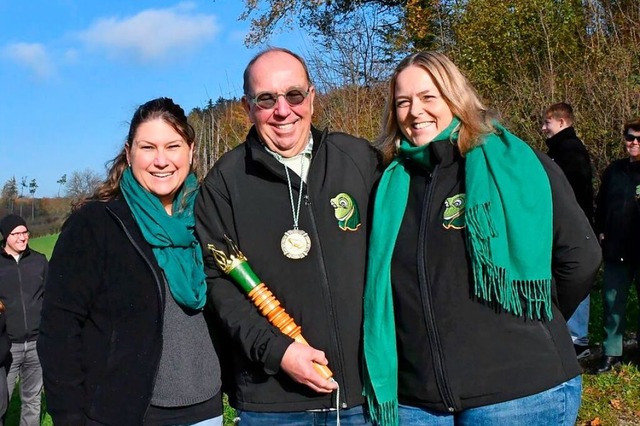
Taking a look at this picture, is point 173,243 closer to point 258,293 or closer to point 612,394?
point 258,293

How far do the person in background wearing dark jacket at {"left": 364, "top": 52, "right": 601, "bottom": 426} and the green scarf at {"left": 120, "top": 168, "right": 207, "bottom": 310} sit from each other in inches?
27.1

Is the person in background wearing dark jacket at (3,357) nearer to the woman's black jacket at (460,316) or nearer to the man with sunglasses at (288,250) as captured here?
the man with sunglasses at (288,250)

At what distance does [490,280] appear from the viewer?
232 cm

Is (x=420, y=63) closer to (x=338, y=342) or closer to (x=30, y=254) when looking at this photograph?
(x=338, y=342)

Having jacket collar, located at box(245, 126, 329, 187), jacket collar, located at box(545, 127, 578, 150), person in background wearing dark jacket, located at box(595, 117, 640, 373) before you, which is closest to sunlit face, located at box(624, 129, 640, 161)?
person in background wearing dark jacket, located at box(595, 117, 640, 373)

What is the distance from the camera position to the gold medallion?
2570mm

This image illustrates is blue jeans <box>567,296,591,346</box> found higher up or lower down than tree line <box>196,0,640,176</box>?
lower down

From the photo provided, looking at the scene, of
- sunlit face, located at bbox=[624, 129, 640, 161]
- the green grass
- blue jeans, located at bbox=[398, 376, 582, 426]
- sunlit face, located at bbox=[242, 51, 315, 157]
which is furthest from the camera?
the green grass

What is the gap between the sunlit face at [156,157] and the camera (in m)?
2.69

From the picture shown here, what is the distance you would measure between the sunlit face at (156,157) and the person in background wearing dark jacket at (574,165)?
484cm

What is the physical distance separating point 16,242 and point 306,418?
576cm

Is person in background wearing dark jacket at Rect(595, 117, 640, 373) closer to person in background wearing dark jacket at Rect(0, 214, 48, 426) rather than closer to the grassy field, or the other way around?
the grassy field

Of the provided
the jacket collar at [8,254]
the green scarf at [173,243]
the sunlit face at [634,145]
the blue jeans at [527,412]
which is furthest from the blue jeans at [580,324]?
the jacket collar at [8,254]

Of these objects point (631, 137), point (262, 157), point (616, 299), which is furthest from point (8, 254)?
point (631, 137)
